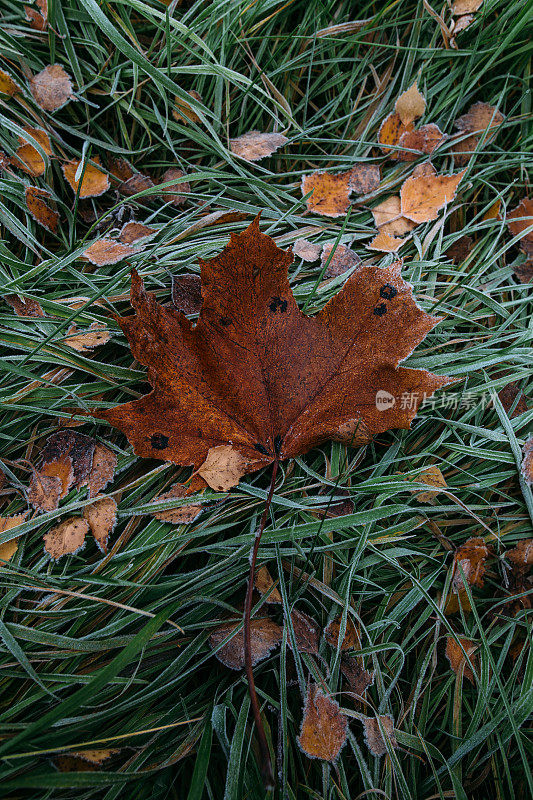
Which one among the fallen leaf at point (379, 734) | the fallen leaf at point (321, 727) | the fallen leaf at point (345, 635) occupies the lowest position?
the fallen leaf at point (379, 734)

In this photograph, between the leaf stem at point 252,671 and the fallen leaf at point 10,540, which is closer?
the leaf stem at point 252,671

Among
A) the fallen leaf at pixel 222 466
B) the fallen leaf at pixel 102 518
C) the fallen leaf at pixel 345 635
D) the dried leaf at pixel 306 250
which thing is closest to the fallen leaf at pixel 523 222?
the dried leaf at pixel 306 250

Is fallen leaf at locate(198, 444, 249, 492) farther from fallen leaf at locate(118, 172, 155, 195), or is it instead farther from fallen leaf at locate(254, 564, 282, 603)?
fallen leaf at locate(118, 172, 155, 195)

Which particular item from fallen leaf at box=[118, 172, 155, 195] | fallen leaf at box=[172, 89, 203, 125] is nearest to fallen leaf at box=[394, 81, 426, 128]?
fallen leaf at box=[172, 89, 203, 125]

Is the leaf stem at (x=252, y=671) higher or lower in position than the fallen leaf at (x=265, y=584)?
higher

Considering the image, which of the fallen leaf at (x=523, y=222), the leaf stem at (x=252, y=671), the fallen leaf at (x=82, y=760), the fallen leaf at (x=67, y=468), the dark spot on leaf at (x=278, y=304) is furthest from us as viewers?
the fallen leaf at (x=523, y=222)

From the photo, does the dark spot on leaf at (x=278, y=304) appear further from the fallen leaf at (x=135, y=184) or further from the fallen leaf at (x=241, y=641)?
the fallen leaf at (x=241, y=641)

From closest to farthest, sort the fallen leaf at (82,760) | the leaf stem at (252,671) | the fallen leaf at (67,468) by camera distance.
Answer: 1. the leaf stem at (252,671)
2. the fallen leaf at (82,760)
3. the fallen leaf at (67,468)

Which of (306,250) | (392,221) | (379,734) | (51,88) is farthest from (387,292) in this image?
(51,88)
